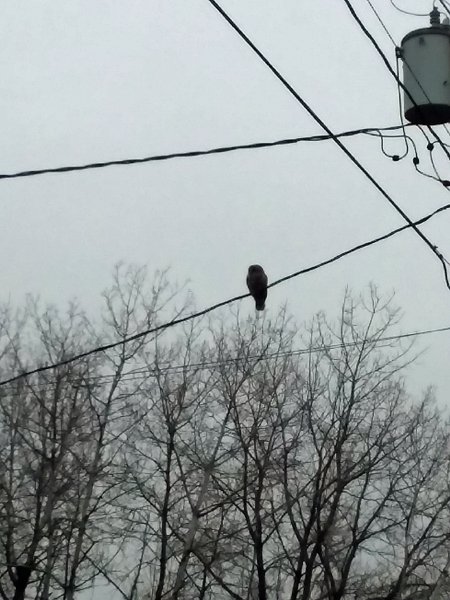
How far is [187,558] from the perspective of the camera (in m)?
18.6

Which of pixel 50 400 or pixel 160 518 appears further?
pixel 50 400

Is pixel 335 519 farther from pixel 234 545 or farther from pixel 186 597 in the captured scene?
pixel 186 597

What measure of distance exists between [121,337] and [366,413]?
5833 millimetres

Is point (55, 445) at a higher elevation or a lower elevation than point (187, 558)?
higher

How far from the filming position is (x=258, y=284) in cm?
775

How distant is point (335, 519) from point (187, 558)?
315cm

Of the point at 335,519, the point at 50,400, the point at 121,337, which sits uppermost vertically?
the point at 121,337

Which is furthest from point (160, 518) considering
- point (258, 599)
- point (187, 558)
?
point (258, 599)

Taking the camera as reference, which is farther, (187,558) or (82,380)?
(82,380)

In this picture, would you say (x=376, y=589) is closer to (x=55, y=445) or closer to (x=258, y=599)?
(x=258, y=599)

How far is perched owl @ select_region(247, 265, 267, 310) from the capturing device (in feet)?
24.9

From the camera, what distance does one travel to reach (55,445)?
19734 mm

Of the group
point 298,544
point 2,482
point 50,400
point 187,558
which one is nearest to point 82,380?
point 50,400

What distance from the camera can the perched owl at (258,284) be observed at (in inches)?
299
